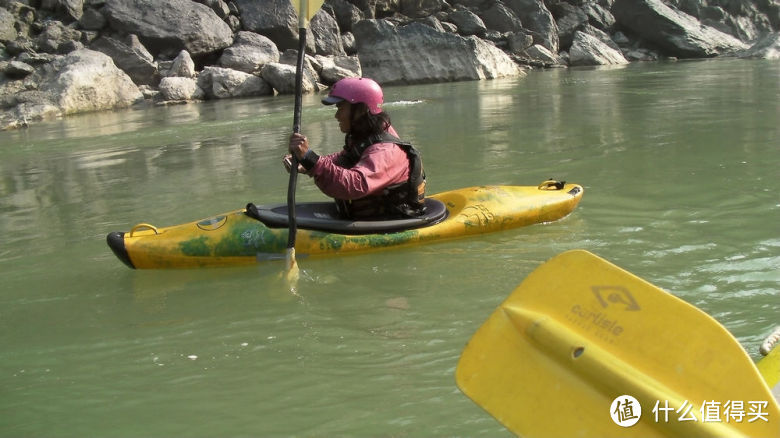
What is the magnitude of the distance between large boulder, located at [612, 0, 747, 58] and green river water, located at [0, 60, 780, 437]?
55.6 ft

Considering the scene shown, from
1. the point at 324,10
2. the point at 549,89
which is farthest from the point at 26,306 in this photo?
the point at 324,10

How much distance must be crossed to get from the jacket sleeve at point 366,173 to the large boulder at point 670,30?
2270cm

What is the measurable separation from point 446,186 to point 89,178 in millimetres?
3803

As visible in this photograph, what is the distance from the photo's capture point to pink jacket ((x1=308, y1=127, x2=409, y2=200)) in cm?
419

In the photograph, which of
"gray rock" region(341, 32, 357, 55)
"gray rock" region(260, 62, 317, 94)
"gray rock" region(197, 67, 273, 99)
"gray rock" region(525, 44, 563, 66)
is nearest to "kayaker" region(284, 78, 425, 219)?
"gray rock" region(260, 62, 317, 94)

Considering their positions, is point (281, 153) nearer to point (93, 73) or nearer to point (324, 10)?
point (93, 73)

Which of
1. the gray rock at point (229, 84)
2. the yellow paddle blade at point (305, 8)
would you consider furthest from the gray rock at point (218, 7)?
the yellow paddle blade at point (305, 8)

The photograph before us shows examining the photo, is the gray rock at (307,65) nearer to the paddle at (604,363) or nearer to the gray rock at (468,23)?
the gray rock at (468,23)

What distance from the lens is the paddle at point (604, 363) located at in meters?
1.83

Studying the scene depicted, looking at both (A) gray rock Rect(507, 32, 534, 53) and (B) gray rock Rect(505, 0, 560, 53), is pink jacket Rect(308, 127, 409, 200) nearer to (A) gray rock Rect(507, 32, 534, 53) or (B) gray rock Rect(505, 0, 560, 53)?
(A) gray rock Rect(507, 32, 534, 53)

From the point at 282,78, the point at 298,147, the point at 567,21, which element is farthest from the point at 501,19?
the point at 298,147

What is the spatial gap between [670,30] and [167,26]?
15.7 meters

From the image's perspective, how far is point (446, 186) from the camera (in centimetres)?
645

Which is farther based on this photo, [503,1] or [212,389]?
[503,1]
